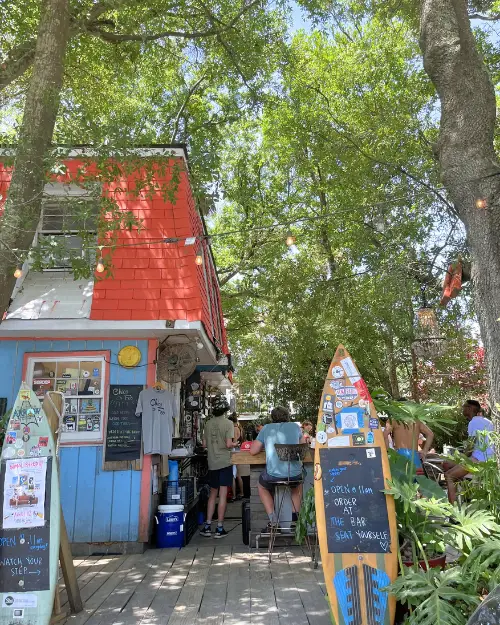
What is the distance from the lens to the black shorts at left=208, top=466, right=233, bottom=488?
24.9 ft

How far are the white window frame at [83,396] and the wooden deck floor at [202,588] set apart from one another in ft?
4.87

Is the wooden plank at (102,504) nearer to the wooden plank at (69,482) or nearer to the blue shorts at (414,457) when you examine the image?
the wooden plank at (69,482)

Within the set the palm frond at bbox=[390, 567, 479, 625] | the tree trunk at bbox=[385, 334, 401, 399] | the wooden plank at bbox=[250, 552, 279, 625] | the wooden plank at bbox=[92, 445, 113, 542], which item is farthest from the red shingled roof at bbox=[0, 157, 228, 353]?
the tree trunk at bbox=[385, 334, 401, 399]

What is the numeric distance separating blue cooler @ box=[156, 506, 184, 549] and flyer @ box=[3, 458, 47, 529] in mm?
2966

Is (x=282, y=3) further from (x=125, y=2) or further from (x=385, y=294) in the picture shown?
(x=385, y=294)

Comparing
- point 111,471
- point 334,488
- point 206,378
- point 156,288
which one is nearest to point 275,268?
point 206,378

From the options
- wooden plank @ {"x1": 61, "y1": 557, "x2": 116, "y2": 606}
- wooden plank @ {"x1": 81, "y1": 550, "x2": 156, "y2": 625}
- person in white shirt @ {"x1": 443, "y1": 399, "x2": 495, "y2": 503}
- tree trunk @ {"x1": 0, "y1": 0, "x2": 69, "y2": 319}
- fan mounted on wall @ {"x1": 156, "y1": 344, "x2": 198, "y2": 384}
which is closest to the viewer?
wooden plank @ {"x1": 81, "y1": 550, "x2": 156, "y2": 625}

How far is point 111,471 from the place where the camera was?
22.5 ft

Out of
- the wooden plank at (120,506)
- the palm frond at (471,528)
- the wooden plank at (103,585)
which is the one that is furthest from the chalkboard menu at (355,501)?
the wooden plank at (120,506)

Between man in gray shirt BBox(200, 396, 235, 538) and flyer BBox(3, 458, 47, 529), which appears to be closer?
flyer BBox(3, 458, 47, 529)

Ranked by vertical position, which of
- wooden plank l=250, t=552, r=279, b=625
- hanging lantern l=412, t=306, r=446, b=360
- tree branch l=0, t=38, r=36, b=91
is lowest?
wooden plank l=250, t=552, r=279, b=625

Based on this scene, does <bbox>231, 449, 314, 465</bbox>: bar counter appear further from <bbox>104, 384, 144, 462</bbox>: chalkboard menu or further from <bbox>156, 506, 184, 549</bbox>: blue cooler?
<bbox>104, 384, 144, 462</bbox>: chalkboard menu

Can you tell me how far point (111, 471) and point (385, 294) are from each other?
5889mm

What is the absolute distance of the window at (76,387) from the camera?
700 cm
